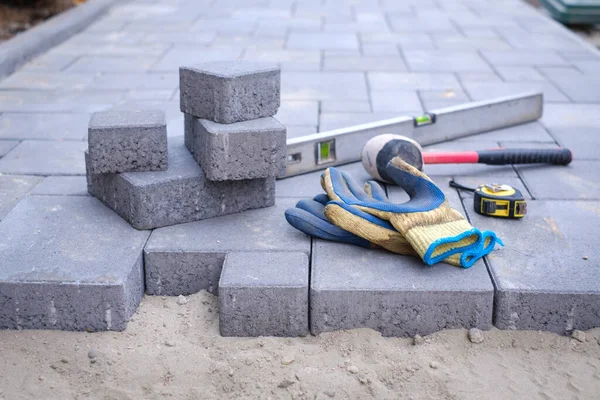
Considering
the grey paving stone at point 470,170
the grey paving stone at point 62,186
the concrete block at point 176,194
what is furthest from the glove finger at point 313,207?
the grey paving stone at point 62,186

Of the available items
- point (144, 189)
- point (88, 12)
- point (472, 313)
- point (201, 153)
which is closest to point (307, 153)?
point (201, 153)

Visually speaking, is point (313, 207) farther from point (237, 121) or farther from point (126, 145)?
point (126, 145)

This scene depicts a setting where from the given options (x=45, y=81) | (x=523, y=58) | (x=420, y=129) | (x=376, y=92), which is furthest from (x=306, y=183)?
(x=523, y=58)

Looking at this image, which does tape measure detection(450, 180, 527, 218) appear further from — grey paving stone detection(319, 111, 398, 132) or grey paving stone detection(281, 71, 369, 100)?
grey paving stone detection(281, 71, 369, 100)

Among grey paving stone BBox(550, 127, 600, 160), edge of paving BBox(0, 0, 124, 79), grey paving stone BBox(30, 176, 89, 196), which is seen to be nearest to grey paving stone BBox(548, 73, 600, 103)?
grey paving stone BBox(550, 127, 600, 160)

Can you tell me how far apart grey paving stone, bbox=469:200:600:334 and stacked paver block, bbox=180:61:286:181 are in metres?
0.96

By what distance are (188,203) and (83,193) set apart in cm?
64

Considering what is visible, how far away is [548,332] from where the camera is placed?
277cm

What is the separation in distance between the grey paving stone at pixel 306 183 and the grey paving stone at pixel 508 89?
6.17ft

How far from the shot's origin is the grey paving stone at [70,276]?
8.98 feet

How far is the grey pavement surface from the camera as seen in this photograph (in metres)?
2.85

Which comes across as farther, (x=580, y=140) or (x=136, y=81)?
(x=136, y=81)

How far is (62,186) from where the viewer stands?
367 centimetres

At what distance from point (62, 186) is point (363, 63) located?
3.46 metres
